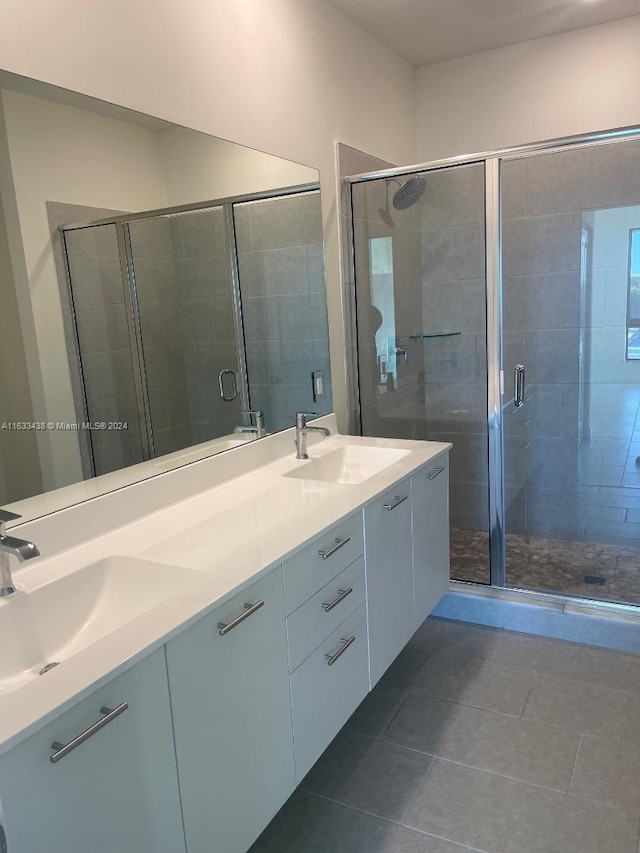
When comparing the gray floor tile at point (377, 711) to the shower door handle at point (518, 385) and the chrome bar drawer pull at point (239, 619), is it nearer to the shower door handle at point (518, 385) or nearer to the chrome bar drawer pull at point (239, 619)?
the chrome bar drawer pull at point (239, 619)

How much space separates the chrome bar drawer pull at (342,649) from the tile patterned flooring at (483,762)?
1.59ft

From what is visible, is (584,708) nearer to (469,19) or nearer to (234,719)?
(234,719)

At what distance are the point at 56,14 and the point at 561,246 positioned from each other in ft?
8.38

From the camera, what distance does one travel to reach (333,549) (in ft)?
5.61

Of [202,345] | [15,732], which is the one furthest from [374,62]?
[15,732]

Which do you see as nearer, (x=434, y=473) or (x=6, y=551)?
(x=6, y=551)

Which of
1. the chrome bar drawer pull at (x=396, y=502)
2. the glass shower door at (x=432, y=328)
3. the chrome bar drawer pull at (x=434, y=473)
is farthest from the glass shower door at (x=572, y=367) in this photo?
the chrome bar drawer pull at (x=396, y=502)

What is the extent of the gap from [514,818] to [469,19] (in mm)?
3100

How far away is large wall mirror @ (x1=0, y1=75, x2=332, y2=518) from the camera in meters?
1.52

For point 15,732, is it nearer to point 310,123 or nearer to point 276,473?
point 276,473

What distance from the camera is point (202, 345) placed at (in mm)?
2121

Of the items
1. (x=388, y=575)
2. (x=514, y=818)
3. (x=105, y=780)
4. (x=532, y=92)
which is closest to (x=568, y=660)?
(x=514, y=818)

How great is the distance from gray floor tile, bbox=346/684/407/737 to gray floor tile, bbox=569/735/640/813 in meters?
0.61

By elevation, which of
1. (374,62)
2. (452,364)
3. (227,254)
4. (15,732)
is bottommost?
(15,732)
